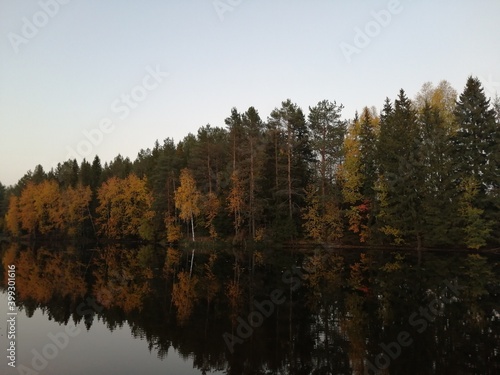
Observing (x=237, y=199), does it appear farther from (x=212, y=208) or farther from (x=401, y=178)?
(x=401, y=178)

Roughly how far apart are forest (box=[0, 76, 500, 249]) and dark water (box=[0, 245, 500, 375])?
445 inches

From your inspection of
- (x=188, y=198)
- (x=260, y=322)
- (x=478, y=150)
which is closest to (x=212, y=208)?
(x=188, y=198)

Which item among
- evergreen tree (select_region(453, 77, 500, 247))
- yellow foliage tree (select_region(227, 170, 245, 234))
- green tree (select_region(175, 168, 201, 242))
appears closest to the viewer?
evergreen tree (select_region(453, 77, 500, 247))

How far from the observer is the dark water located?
10070mm

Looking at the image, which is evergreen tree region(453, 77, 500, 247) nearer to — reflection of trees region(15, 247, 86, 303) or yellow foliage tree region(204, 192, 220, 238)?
yellow foliage tree region(204, 192, 220, 238)

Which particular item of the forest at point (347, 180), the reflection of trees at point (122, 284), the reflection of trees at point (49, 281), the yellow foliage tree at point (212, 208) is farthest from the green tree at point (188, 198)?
the reflection of trees at point (49, 281)

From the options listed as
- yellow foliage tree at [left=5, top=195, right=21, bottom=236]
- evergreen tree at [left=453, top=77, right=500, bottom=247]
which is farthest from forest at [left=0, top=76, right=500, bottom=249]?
yellow foliage tree at [left=5, top=195, right=21, bottom=236]

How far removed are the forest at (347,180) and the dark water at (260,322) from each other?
445 inches

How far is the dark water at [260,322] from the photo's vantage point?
33.0 ft

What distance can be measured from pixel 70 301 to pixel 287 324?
10.9 m

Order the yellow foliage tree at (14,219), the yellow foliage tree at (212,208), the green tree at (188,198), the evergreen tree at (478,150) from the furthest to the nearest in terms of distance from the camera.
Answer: the yellow foliage tree at (14,219) → the green tree at (188,198) → the yellow foliage tree at (212,208) → the evergreen tree at (478,150)

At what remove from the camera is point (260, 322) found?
543 inches

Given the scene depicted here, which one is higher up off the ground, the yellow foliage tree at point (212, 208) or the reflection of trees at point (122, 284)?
the yellow foliage tree at point (212, 208)

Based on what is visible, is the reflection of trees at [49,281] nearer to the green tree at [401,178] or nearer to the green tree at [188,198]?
the green tree at [188,198]
